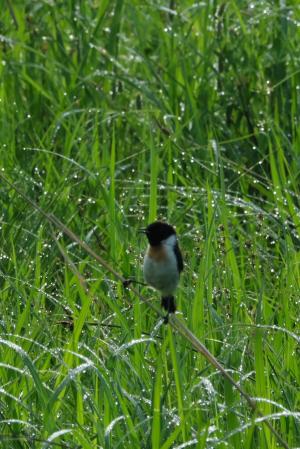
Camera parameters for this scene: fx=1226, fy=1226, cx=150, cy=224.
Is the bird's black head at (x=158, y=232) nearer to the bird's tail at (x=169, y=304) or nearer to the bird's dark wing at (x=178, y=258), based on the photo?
the bird's dark wing at (x=178, y=258)

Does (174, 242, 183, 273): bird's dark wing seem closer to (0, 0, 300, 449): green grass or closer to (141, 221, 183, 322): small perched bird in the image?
(141, 221, 183, 322): small perched bird

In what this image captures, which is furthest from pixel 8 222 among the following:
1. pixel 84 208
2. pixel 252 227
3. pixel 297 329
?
pixel 297 329

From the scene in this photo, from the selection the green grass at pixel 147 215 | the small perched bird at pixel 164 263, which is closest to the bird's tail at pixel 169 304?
the small perched bird at pixel 164 263

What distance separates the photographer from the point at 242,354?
Result: 363 cm

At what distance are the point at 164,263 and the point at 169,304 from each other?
0.41 ft

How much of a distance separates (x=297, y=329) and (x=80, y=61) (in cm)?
260

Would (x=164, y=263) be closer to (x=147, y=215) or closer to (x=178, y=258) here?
(x=178, y=258)

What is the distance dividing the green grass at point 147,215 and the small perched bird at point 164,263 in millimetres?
142

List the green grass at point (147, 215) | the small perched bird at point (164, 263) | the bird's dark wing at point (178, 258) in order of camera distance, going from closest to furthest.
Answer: the green grass at point (147, 215), the small perched bird at point (164, 263), the bird's dark wing at point (178, 258)

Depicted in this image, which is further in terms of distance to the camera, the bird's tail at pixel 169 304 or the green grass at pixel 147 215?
the bird's tail at pixel 169 304

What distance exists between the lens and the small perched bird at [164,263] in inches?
141

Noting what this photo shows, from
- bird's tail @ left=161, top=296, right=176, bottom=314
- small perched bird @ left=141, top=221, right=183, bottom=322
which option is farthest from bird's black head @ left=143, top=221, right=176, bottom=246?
bird's tail @ left=161, top=296, right=176, bottom=314

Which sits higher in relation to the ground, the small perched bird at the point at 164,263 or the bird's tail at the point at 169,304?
the small perched bird at the point at 164,263

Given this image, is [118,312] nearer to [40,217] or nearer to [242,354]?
[242,354]
